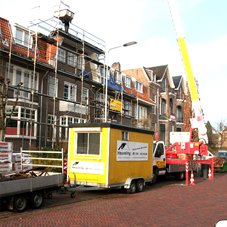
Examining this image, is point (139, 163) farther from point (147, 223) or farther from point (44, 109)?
point (44, 109)

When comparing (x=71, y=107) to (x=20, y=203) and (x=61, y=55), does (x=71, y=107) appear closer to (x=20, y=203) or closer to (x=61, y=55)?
(x=61, y=55)

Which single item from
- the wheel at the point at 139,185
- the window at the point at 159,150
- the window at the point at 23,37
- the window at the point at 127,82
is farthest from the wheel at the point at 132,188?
the window at the point at 127,82

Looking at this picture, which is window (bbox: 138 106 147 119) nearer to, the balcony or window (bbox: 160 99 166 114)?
window (bbox: 160 99 166 114)

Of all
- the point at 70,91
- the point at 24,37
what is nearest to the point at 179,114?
the point at 70,91

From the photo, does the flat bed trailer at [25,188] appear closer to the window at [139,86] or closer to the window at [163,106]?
the window at [139,86]

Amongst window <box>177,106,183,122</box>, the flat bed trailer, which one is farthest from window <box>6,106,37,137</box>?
window <box>177,106,183,122</box>

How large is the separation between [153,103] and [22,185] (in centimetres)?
3453

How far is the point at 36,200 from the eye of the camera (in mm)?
10422

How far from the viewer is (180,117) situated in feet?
177

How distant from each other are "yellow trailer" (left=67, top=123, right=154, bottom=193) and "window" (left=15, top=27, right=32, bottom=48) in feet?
40.0

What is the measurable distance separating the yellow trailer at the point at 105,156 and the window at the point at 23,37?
40.0ft

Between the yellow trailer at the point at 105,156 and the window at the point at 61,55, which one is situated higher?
the window at the point at 61,55

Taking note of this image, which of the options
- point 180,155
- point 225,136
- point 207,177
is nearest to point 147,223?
point 180,155

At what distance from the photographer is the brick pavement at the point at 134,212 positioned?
8711mm
